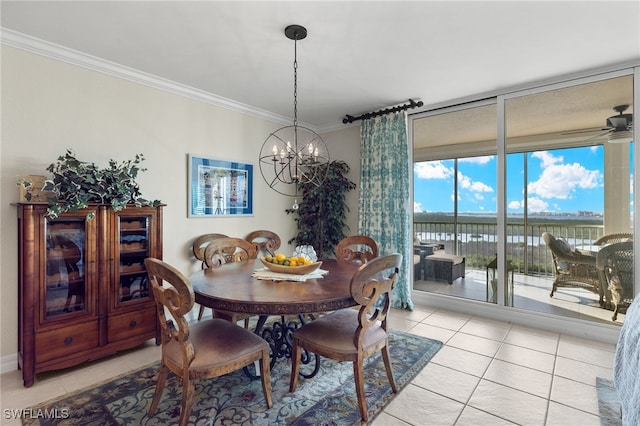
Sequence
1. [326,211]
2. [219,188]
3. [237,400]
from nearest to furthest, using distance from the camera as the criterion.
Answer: [237,400] → [219,188] → [326,211]

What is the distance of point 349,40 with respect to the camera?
8.00 feet

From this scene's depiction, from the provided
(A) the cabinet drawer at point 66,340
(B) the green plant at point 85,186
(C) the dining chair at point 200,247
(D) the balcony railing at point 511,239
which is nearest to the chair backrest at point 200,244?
(C) the dining chair at point 200,247

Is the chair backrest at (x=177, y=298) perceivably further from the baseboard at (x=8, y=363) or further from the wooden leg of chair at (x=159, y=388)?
the baseboard at (x=8, y=363)

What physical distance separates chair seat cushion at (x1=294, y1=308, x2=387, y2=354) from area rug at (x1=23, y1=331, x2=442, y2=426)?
0.42 metres

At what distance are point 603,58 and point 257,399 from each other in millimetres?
4091

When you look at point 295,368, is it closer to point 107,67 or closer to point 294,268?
point 294,268

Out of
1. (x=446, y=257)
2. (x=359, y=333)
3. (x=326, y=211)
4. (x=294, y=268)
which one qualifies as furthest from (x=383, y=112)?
(x=359, y=333)

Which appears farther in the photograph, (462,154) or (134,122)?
(462,154)

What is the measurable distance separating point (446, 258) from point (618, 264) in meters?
1.68

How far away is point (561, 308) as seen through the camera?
10.8ft

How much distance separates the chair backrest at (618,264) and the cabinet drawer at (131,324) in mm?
4504

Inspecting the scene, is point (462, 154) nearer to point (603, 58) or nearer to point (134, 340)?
point (603, 58)

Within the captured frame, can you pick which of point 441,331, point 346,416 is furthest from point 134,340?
point 441,331

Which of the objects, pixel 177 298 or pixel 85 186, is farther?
pixel 85 186
